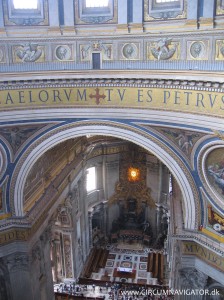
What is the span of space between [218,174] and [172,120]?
2216mm

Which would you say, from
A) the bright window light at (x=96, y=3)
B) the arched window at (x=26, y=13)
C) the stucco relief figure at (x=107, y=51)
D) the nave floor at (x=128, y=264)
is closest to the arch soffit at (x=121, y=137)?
the stucco relief figure at (x=107, y=51)

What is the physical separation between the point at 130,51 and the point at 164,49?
43.6 inches

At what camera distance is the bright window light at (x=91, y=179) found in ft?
79.2

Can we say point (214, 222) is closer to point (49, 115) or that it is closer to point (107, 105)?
point (107, 105)

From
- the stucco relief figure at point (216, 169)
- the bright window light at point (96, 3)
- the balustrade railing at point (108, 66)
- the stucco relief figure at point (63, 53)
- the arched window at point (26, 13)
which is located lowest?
the stucco relief figure at point (216, 169)

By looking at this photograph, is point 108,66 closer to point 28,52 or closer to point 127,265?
point 28,52

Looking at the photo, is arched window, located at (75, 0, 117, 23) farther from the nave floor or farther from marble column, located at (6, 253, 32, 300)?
the nave floor

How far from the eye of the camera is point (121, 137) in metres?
11.9

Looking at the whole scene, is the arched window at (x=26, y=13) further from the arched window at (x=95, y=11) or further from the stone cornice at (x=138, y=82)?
the stone cornice at (x=138, y=82)

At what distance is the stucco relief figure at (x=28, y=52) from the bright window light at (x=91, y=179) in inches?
521

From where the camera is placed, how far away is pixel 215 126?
10242 millimetres

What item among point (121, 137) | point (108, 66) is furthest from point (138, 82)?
point (121, 137)

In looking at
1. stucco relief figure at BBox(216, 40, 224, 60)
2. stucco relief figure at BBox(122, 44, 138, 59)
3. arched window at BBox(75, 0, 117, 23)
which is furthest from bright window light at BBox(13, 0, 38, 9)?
stucco relief figure at BBox(216, 40, 224, 60)

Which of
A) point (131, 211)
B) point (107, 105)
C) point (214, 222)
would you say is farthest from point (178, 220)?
point (131, 211)
